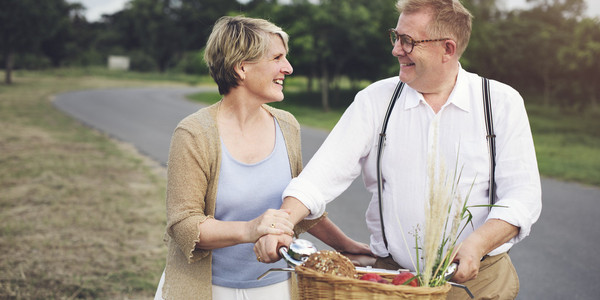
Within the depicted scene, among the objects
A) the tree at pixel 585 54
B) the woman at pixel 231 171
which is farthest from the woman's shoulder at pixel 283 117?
the tree at pixel 585 54

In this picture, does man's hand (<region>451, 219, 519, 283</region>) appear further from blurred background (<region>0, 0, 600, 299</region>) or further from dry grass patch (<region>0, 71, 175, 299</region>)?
dry grass patch (<region>0, 71, 175, 299</region>)

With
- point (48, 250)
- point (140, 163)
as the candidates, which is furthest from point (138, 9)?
point (48, 250)

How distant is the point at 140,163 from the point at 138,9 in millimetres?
80585

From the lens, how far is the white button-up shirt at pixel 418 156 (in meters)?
2.17

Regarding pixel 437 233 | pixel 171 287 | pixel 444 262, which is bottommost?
pixel 171 287

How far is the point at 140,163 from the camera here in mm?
Answer: 10789

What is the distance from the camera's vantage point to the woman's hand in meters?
2.01

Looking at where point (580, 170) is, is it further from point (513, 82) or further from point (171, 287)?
point (513, 82)

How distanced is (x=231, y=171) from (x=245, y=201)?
0.14 meters

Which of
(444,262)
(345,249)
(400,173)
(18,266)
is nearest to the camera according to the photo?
(444,262)

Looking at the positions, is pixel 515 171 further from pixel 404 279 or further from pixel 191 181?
pixel 191 181

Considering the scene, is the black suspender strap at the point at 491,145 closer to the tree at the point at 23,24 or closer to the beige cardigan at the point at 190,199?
the beige cardigan at the point at 190,199

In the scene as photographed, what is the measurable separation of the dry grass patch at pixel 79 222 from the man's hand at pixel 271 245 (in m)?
2.93

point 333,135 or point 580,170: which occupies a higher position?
point 333,135
